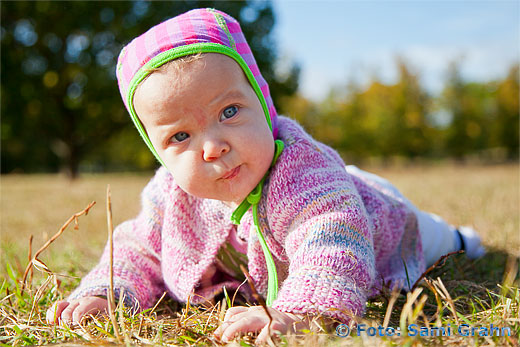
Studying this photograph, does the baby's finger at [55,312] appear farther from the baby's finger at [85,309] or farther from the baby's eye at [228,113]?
the baby's eye at [228,113]

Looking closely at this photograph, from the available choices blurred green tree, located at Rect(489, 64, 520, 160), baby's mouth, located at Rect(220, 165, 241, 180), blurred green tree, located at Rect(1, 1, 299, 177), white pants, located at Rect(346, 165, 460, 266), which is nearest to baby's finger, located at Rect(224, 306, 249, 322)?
baby's mouth, located at Rect(220, 165, 241, 180)

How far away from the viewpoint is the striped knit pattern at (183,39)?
159 centimetres

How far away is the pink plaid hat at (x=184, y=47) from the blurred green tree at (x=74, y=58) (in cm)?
1381

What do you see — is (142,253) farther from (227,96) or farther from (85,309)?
(227,96)

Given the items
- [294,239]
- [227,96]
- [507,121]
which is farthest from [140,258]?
[507,121]

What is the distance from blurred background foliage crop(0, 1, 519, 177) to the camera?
15.6 metres

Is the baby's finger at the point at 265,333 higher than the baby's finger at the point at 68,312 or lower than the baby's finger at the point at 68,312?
higher

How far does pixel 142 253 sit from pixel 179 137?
720 mm

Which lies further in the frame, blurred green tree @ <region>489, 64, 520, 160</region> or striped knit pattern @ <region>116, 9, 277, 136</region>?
blurred green tree @ <region>489, 64, 520, 160</region>

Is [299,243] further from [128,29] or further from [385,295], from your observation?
[128,29]

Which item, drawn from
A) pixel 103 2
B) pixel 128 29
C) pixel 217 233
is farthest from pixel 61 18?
pixel 217 233

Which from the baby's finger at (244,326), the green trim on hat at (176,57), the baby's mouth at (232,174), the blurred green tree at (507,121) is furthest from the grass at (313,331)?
the blurred green tree at (507,121)

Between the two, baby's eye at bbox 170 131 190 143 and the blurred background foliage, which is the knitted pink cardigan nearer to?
baby's eye at bbox 170 131 190 143

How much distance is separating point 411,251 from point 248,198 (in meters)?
0.88
